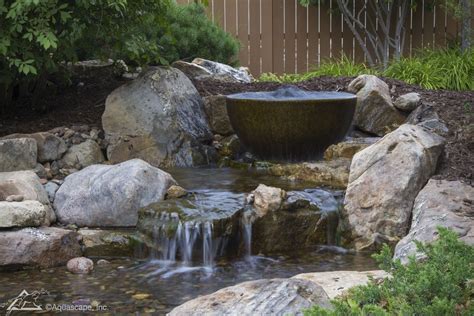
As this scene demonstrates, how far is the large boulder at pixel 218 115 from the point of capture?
8586mm

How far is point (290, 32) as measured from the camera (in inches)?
542

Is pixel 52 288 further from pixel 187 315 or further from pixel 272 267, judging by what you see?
pixel 187 315

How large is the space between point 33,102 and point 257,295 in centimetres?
610

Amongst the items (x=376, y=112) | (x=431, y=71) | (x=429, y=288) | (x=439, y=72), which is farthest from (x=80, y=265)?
(x=439, y=72)

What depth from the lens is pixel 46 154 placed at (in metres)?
7.64

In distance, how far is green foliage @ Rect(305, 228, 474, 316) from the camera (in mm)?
2721

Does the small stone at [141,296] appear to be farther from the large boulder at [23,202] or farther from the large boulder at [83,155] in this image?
the large boulder at [83,155]

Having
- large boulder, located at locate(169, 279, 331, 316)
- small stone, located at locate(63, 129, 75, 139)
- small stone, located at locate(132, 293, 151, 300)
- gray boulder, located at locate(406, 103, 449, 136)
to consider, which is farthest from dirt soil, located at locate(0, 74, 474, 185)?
large boulder, located at locate(169, 279, 331, 316)

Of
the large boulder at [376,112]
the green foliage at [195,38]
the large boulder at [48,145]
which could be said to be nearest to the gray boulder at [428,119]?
the large boulder at [376,112]

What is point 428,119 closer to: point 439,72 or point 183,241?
point 439,72

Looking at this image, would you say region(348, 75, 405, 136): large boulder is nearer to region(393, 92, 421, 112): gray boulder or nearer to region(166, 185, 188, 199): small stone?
region(393, 92, 421, 112): gray boulder

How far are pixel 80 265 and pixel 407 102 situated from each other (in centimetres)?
423

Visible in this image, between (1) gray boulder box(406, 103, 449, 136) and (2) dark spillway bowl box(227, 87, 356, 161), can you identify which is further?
(2) dark spillway bowl box(227, 87, 356, 161)

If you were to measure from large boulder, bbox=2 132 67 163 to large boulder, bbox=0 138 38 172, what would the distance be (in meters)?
0.24
